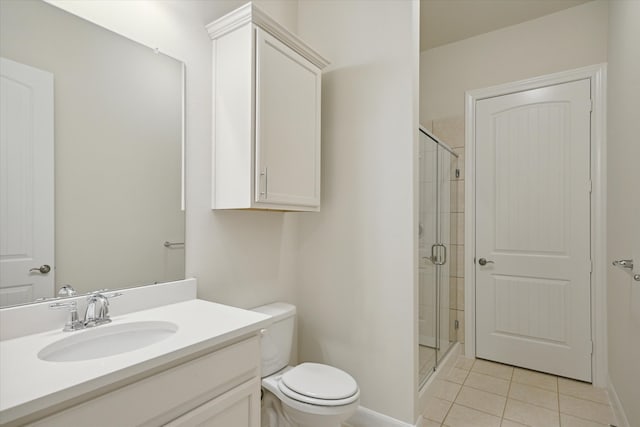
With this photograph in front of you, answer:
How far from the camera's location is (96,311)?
118cm

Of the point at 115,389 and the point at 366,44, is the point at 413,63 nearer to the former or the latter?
the point at 366,44

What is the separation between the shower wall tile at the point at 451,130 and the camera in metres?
3.02

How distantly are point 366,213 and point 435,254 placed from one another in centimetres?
83

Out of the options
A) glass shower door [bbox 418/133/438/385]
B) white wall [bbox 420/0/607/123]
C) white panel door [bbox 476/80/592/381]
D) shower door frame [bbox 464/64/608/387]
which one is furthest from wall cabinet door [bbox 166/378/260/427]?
white wall [bbox 420/0/607/123]

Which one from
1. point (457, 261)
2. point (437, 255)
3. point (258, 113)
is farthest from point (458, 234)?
point (258, 113)

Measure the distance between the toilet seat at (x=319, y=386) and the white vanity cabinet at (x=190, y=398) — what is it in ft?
1.10

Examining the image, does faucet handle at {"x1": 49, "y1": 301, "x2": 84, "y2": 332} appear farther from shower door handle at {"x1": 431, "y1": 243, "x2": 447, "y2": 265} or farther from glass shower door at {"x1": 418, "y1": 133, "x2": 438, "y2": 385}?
shower door handle at {"x1": 431, "y1": 243, "x2": 447, "y2": 265}

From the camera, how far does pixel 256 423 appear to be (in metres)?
1.22

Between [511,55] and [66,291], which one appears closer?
[66,291]

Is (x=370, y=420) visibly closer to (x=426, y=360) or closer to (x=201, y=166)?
(x=426, y=360)

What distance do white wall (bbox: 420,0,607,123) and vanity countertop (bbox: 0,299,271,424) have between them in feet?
9.20

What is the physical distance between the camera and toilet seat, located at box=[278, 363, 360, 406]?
1.48m

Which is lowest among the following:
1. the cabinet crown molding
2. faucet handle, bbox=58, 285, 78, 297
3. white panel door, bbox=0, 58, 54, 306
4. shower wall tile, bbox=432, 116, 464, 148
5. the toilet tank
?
the toilet tank

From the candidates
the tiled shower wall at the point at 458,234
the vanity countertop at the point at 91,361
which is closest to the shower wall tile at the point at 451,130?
the tiled shower wall at the point at 458,234
